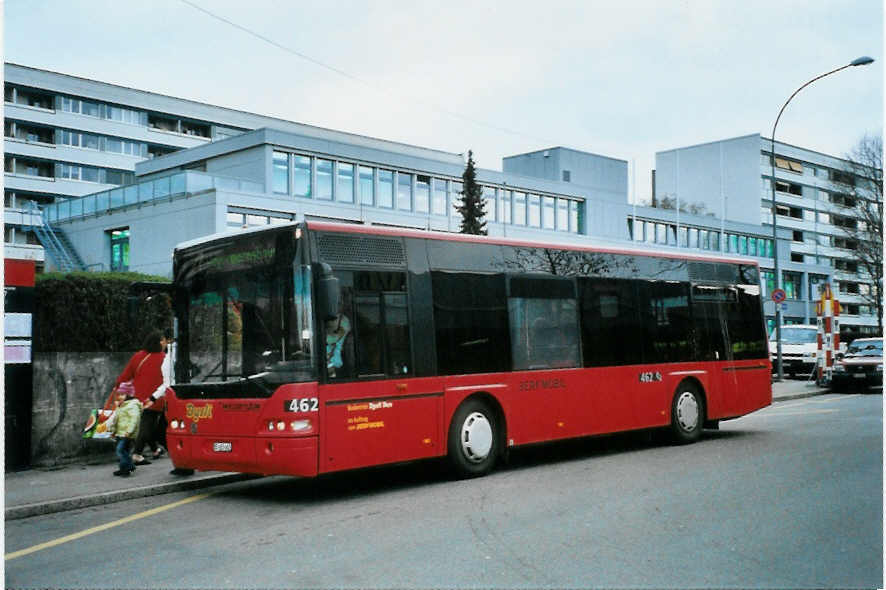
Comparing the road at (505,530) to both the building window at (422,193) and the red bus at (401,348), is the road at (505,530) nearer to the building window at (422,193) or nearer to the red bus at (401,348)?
the red bus at (401,348)

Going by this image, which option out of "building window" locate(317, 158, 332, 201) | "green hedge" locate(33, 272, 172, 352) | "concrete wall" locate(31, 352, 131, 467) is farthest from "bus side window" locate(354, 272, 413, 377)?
"building window" locate(317, 158, 332, 201)

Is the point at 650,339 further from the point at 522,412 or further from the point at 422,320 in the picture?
the point at 422,320

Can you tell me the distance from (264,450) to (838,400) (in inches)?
756

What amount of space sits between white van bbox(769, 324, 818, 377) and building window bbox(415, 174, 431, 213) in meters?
26.4

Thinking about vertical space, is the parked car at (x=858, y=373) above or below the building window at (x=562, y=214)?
below

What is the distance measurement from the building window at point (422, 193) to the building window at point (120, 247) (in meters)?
17.4

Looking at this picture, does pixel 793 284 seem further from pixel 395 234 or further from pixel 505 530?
pixel 505 530

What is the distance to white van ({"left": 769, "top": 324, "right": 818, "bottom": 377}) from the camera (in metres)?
36.6

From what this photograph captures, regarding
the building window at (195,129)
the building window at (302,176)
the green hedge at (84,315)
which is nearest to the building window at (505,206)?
the building window at (302,176)

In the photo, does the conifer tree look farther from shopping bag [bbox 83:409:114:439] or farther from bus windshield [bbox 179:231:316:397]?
bus windshield [bbox 179:231:316:397]

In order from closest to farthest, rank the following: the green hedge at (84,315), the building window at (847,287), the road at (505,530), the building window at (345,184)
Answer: the road at (505,530), the green hedge at (84,315), the building window at (345,184), the building window at (847,287)

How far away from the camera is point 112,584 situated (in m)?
6.38

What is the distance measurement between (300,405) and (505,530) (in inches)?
106

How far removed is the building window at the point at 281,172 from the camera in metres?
51.0
